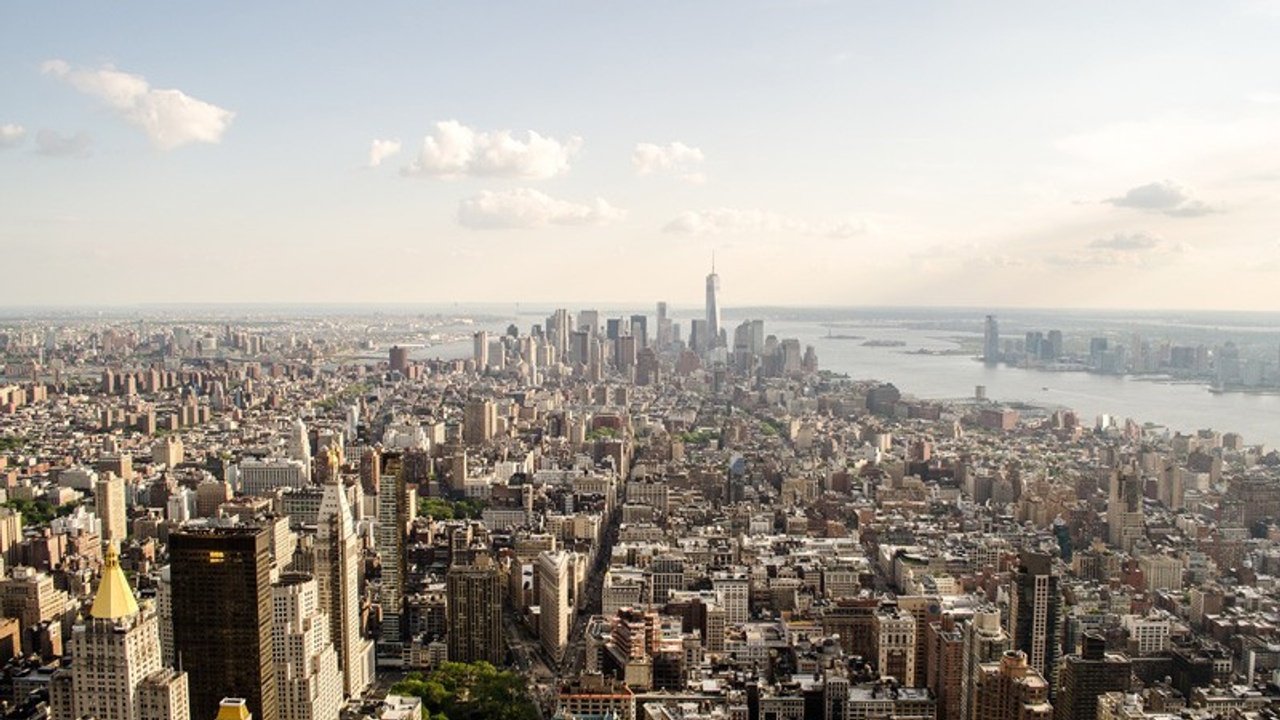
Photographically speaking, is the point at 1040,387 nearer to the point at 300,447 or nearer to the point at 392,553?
the point at 300,447

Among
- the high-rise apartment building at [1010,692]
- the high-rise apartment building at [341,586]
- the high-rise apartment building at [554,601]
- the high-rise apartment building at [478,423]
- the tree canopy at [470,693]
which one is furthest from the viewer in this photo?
the high-rise apartment building at [478,423]

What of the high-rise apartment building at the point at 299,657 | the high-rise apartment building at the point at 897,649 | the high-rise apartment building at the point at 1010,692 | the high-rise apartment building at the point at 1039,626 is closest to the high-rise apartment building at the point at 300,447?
the high-rise apartment building at the point at 299,657

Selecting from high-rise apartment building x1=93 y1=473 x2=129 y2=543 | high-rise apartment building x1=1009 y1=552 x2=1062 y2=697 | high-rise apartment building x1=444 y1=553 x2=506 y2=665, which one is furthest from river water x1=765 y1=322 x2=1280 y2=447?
high-rise apartment building x1=93 y1=473 x2=129 y2=543

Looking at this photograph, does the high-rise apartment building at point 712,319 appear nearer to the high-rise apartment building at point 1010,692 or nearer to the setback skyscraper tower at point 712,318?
the setback skyscraper tower at point 712,318

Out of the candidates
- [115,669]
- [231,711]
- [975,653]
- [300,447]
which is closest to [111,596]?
[115,669]

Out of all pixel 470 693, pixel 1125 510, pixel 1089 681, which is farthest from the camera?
pixel 1125 510

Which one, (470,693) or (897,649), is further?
(897,649)

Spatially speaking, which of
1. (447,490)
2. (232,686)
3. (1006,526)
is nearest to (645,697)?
(232,686)

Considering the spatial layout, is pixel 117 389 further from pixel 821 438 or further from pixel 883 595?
pixel 883 595
